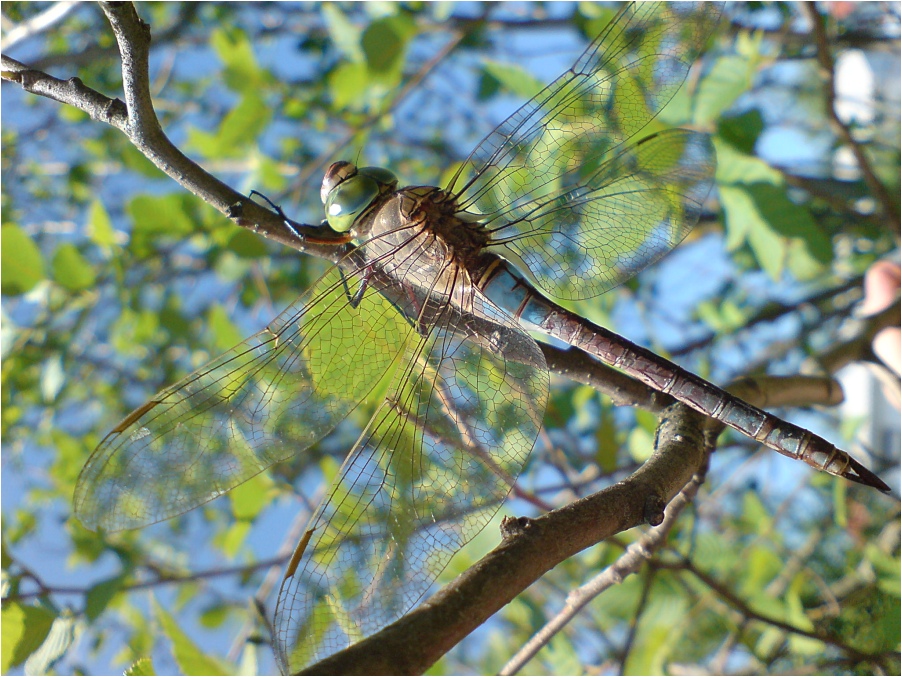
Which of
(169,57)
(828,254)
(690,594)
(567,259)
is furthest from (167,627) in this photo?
(169,57)

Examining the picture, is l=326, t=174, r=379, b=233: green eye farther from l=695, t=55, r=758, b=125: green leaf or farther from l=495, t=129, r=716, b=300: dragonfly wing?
l=695, t=55, r=758, b=125: green leaf

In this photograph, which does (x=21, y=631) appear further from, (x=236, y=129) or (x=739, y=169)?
(x=739, y=169)

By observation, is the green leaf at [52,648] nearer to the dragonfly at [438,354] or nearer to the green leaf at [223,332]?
the dragonfly at [438,354]

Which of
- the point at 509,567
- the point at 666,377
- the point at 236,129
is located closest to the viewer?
the point at 509,567

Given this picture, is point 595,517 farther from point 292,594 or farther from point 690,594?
point 690,594

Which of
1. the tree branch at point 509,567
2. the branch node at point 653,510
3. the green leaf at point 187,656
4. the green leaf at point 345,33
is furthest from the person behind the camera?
the green leaf at point 345,33

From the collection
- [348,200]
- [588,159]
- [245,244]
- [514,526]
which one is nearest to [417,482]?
[514,526]

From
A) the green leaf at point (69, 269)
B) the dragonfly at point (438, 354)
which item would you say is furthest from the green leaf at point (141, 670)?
the green leaf at point (69, 269)
